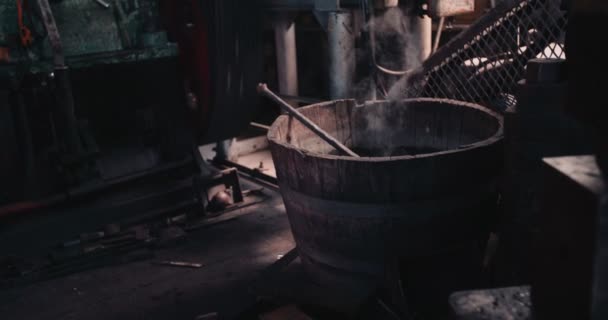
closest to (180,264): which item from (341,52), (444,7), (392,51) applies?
(341,52)

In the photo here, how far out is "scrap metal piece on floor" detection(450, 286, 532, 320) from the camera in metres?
1.55

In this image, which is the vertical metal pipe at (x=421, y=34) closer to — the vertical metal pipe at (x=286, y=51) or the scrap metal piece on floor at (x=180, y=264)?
the vertical metal pipe at (x=286, y=51)

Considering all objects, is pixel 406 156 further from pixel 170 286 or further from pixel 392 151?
pixel 170 286

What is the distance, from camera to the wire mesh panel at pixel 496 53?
136 inches

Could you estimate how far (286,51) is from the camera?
546 cm

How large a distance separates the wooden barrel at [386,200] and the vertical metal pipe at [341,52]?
1.35 metres

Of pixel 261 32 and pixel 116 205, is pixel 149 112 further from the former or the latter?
pixel 261 32

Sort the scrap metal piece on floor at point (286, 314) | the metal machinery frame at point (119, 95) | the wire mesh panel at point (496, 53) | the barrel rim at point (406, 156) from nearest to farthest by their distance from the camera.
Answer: the barrel rim at point (406, 156)
the scrap metal piece on floor at point (286, 314)
the wire mesh panel at point (496, 53)
the metal machinery frame at point (119, 95)

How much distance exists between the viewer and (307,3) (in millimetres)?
4566

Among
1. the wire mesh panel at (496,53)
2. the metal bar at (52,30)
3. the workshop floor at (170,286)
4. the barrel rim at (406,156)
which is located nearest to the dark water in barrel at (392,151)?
the barrel rim at (406,156)

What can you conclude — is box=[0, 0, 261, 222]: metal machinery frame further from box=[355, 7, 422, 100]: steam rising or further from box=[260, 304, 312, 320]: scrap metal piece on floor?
box=[260, 304, 312, 320]: scrap metal piece on floor

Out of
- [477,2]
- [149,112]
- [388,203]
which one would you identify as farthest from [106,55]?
[477,2]

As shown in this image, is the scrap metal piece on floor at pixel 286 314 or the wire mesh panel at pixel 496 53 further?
the wire mesh panel at pixel 496 53

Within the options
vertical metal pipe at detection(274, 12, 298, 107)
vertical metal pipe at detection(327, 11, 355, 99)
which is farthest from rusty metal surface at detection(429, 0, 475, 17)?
vertical metal pipe at detection(274, 12, 298, 107)
